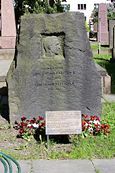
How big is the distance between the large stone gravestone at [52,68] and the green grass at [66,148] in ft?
2.79

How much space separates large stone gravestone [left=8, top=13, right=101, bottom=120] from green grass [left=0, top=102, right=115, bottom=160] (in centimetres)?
85

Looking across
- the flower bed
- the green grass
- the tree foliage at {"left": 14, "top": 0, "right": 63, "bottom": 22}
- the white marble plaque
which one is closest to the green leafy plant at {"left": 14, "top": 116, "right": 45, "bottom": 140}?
the flower bed

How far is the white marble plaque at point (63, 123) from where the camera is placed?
637 cm

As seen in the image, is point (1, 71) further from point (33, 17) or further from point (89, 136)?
point (89, 136)

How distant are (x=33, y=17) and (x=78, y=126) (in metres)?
2.05

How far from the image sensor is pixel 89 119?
24.1ft

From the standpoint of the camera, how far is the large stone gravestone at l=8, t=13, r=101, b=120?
7457 mm

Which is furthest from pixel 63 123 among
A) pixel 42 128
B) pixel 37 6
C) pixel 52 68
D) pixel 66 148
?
pixel 37 6

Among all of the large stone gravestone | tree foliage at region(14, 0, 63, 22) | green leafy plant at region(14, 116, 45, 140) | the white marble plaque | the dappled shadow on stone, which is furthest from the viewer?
tree foliage at region(14, 0, 63, 22)

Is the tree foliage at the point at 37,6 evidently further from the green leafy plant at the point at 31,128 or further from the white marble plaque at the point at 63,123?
the white marble plaque at the point at 63,123

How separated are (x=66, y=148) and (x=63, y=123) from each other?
339 mm

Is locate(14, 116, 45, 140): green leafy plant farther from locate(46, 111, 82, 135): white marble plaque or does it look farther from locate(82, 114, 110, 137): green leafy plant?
locate(82, 114, 110, 137): green leafy plant

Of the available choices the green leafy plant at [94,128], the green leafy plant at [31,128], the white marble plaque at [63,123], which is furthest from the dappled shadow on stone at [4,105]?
the white marble plaque at [63,123]

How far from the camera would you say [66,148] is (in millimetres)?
6406
